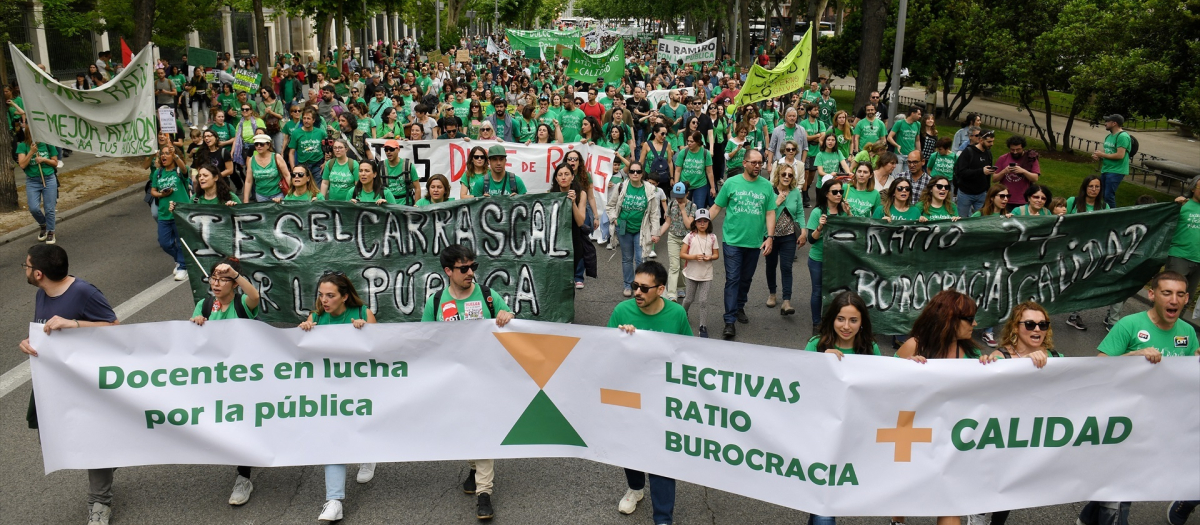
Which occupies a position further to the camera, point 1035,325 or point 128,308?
point 128,308

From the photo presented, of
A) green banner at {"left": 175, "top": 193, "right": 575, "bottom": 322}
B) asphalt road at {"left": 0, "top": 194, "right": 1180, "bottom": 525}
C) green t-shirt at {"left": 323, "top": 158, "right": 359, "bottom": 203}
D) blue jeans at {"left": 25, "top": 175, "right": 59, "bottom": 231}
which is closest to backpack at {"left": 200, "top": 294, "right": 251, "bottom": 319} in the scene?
asphalt road at {"left": 0, "top": 194, "right": 1180, "bottom": 525}

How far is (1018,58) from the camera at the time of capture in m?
21.6

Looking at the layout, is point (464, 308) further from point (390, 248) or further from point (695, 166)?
point (695, 166)

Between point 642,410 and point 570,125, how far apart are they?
34.1ft

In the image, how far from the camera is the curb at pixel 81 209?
12.8 meters

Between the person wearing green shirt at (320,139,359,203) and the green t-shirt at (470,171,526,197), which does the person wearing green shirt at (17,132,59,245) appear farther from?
the green t-shirt at (470,171,526,197)

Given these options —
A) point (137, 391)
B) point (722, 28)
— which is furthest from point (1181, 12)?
point (722, 28)

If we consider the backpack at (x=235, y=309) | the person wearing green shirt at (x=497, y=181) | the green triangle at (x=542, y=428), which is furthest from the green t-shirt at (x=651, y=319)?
the person wearing green shirt at (x=497, y=181)

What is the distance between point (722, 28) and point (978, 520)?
62868 mm

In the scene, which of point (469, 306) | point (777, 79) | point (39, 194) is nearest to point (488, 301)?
point (469, 306)

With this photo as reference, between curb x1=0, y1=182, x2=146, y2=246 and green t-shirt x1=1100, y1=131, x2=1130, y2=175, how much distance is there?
14145mm

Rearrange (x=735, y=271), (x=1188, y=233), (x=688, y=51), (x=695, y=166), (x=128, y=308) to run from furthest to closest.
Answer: (x=688, y=51) < (x=695, y=166) < (x=128, y=308) < (x=735, y=271) < (x=1188, y=233)

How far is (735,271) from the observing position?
8523mm

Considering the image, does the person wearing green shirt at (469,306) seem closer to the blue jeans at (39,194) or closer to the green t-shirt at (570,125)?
the blue jeans at (39,194)
